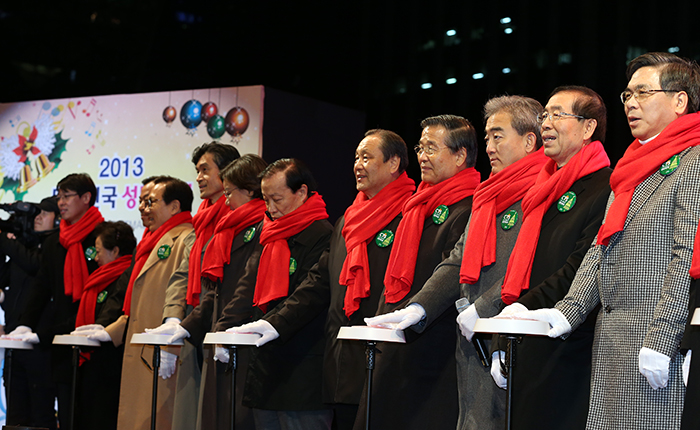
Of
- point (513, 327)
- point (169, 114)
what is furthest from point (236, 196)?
point (513, 327)

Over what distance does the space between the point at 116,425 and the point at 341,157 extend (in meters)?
2.50

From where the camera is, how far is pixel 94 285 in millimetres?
5578

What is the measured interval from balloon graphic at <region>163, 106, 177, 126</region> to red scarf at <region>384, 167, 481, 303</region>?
116 inches

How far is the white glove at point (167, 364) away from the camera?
16.0 ft

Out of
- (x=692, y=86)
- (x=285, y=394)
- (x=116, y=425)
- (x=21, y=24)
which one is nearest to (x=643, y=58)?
(x=692, y=86)

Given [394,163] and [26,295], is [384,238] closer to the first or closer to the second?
[394,163]

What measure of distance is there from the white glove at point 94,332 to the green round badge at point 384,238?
198cm

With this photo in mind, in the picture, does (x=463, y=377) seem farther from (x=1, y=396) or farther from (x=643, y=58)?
(x=1, y=396)

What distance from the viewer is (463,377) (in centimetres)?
321

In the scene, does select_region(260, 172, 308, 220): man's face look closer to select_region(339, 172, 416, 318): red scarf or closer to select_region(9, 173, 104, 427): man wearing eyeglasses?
select_region(339, 172, 416, 318): red scarf

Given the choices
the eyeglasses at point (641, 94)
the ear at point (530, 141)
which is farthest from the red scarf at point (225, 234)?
the eyeglasses at point (641, 94)

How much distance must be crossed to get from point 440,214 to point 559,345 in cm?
98

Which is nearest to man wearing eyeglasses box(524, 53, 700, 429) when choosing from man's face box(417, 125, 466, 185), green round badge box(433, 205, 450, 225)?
green round badge box(433, 205, 450, 225)

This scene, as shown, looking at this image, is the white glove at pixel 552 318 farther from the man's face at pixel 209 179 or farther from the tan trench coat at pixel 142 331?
the man's face at pixel 209 179
